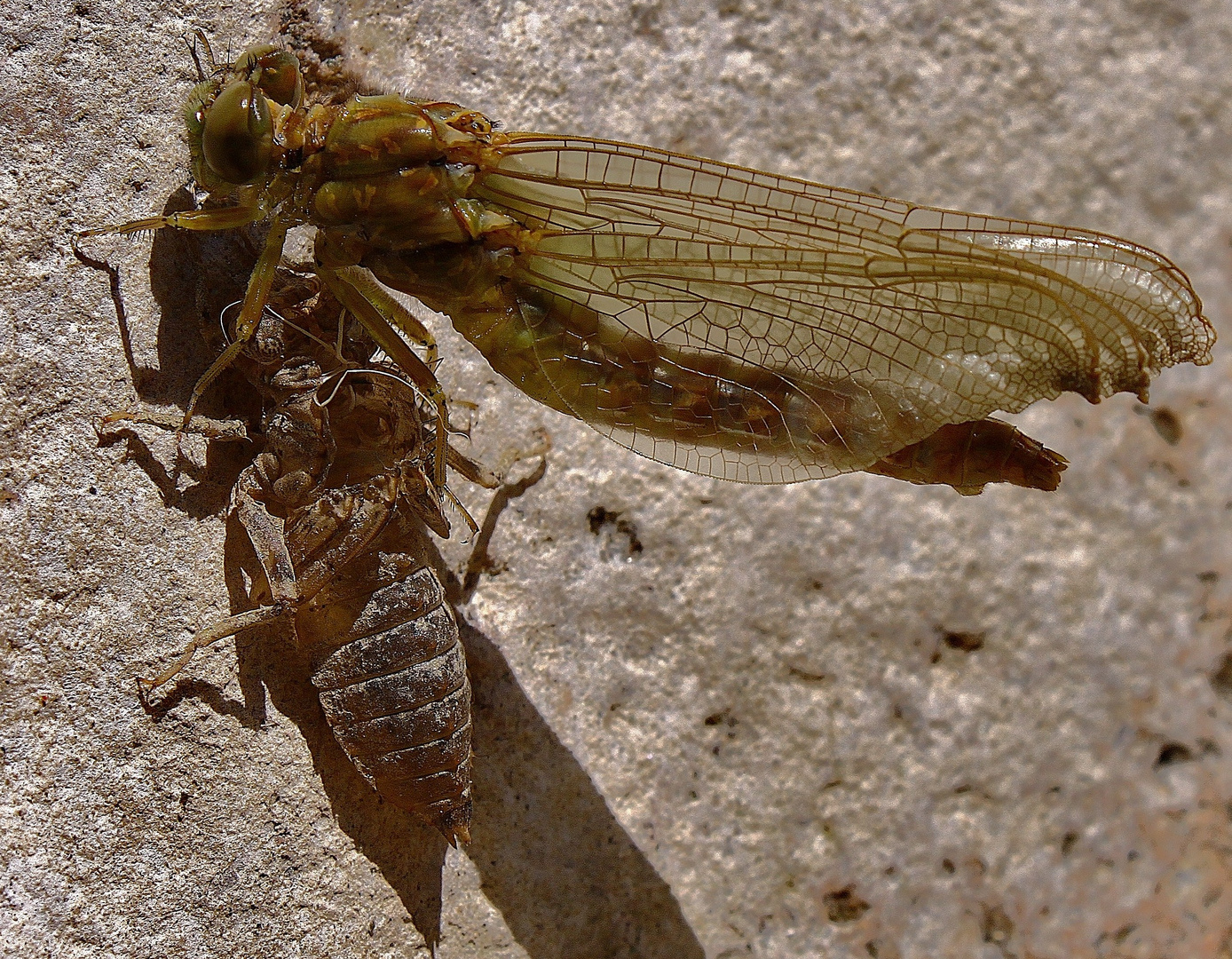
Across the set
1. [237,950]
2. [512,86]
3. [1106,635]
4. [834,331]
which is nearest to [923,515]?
[1106,635]

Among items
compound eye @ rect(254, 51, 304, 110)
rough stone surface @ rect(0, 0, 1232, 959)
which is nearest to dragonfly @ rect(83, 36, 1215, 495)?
compound eye @ rect(254, 51, 304, 110)

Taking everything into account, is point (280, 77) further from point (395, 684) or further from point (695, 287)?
point (395, 684)

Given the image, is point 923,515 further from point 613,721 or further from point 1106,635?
point 613,721

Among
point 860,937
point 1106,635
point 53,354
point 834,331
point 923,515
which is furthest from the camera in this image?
point 1106,635

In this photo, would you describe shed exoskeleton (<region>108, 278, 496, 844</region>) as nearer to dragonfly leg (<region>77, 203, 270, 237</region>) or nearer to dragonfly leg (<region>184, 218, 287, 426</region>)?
dragonfly leg (<region>184, 218, 287, 426</region>)

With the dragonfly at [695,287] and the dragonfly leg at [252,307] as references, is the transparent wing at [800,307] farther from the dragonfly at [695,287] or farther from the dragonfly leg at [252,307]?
the dragonfly leg at [252,307]

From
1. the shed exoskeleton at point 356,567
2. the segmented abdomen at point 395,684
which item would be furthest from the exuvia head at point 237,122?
the segmented abdomen at point 395,684

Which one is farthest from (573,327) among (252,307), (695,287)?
(252,307)
